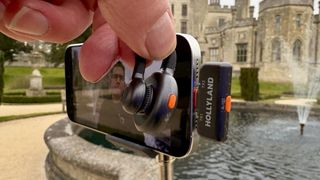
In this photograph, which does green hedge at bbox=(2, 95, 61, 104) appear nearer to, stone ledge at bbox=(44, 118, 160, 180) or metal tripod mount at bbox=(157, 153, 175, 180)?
stone ledge at bbox=(44, 118, 160, 180)

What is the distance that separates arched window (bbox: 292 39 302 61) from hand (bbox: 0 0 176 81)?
37.5 metres

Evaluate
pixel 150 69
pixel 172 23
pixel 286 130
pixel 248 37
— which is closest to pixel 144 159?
pixel 150 69

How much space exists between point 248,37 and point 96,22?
1605 inches

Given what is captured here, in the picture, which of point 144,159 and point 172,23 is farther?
point 144,159

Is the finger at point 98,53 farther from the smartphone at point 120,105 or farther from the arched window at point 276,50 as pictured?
the arched window at point 276,50

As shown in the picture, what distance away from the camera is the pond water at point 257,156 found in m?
5.93

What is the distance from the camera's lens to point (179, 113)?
1312 mm

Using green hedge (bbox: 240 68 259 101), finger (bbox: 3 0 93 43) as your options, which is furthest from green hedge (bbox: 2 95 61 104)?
finger (bbox: 3 0 93 43)

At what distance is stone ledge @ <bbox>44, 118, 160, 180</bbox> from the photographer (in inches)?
169

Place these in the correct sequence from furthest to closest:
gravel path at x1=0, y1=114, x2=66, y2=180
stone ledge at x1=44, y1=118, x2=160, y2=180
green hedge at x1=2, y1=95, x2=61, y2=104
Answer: green hedge at x1=2, y1=95, x2=61, y2=104
gravel path at x1=0, y1=114, x2=66, y2=180
stone ledge at x1=44, y1=118, x2=160, y2=180

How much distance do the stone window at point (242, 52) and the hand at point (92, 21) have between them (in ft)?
134

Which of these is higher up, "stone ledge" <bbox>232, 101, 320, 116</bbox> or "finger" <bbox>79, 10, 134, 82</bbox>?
"finger" <bbox>79, 10, 134, 82</bbox>

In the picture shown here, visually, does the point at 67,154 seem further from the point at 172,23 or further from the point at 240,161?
the point at 172,23

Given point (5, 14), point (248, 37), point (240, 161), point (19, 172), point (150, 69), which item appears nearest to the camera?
point (5, 14)
